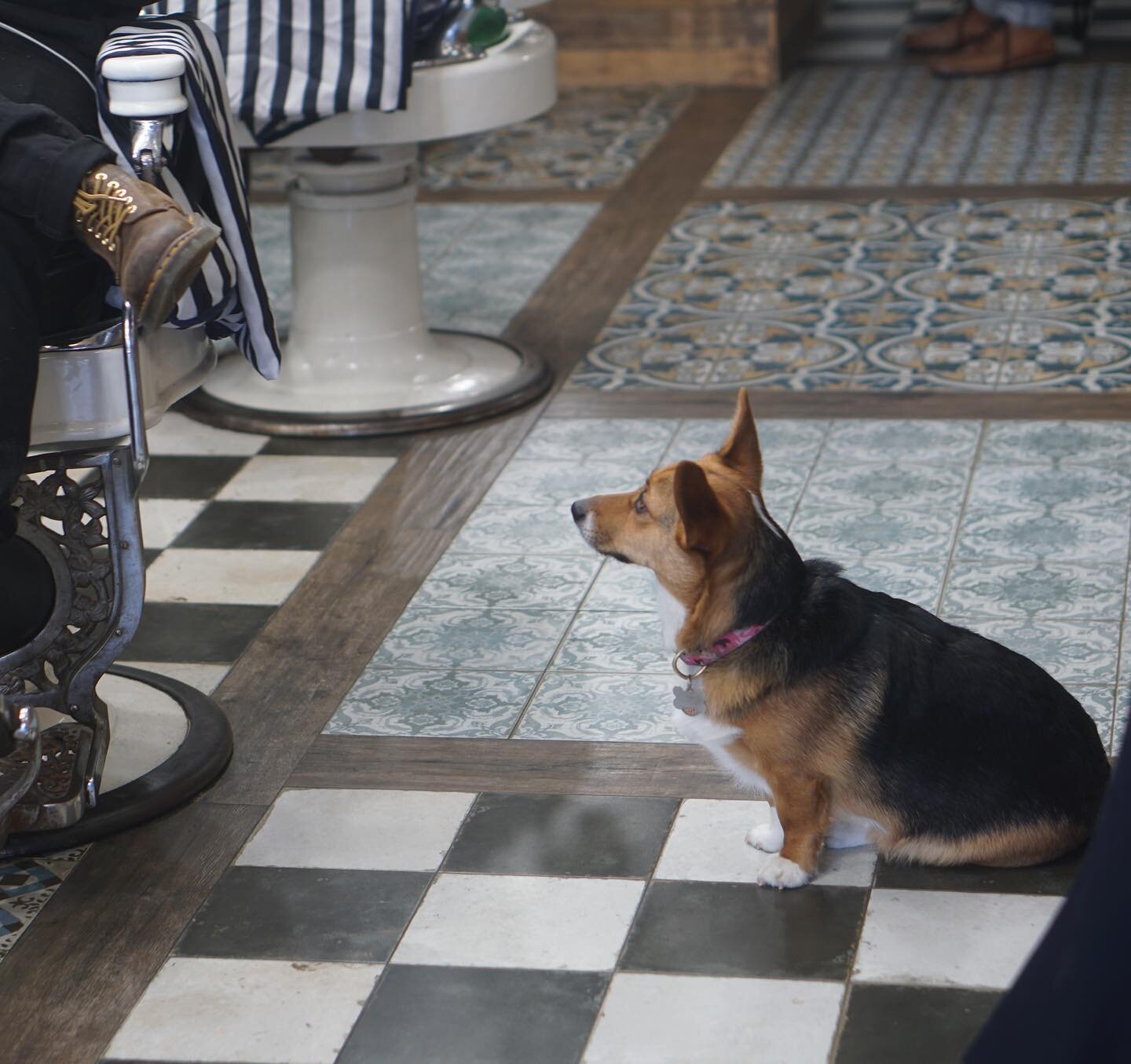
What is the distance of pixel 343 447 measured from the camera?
138 inches

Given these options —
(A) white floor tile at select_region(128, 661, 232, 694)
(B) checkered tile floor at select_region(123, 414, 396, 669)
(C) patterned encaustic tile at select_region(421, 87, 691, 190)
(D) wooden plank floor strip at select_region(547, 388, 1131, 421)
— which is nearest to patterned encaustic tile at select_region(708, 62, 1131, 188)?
(C) patterned encaustic tile at select_region(421, 87, 691, 190)

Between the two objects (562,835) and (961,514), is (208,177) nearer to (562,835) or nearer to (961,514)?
(562,835)

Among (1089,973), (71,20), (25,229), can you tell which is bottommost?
(1089,973)

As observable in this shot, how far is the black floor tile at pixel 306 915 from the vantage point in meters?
1.95

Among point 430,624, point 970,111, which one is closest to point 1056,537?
point 430,624

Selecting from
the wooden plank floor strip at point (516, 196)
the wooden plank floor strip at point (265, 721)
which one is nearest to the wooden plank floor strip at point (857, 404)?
the wooden plank floor strip at point (265, 721)

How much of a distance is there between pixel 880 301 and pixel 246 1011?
283 cm

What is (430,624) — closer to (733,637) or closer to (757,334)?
(733,637)

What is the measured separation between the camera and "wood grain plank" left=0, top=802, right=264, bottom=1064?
6.01 feet

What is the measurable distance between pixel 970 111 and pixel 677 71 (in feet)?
3.89

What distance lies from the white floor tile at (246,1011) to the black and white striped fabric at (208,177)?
0.80 meters

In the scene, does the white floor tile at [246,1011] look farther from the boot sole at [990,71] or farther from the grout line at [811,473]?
the boot sole at [990,71]

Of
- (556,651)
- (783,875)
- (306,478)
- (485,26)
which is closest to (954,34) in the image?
(485,26)

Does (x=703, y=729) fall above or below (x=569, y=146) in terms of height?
above
